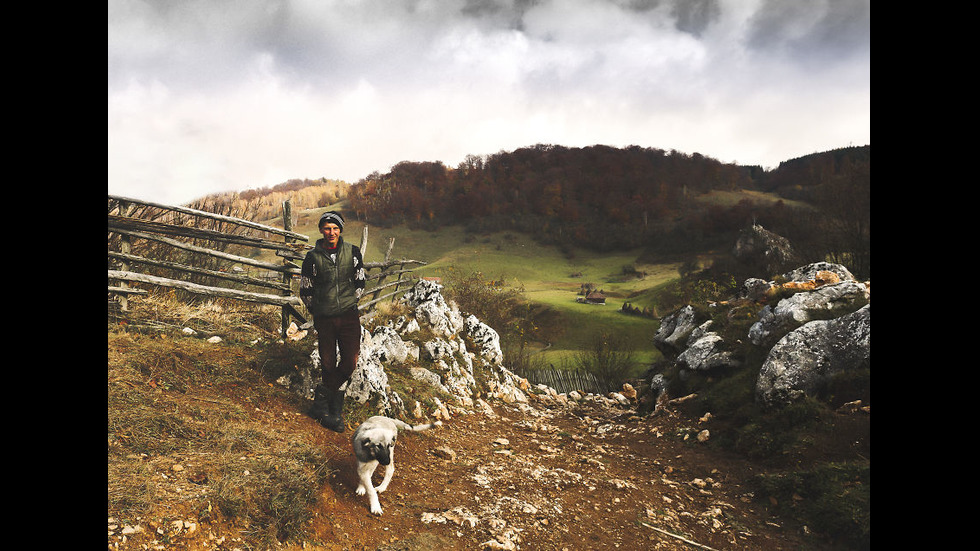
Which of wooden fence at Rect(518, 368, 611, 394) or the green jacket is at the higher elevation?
the green jacket

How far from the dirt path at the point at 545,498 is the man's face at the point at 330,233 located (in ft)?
7.41

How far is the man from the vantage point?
4531 millimetres

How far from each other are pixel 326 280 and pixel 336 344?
85cm

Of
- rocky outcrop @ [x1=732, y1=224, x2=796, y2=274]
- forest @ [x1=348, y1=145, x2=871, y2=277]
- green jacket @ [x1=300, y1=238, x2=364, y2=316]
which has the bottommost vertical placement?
green jacket @ [x1=300, y1=238, x2=364, y2=316]

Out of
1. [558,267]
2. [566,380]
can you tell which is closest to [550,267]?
[558,267]

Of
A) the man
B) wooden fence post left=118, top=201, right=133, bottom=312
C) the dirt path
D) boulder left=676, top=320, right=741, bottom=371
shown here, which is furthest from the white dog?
boulder left=676, top=320, right=741, bottom=371

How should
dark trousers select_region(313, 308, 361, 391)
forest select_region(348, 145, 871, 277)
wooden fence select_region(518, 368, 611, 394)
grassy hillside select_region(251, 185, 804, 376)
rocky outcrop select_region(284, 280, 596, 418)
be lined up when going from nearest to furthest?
dark trousers select_region(313, 308, 361, 391), rocky outcrop select_region(284, 280, 596, 418), wooden fence select_region(518, 368, 611, 394), grassy hillside select_region(251, 185, 804, 376), forest select_region(348, 145, 871, 277)

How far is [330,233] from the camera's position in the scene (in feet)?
14.9

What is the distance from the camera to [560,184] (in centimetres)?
7331

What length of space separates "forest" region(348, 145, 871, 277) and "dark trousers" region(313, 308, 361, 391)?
53.2m

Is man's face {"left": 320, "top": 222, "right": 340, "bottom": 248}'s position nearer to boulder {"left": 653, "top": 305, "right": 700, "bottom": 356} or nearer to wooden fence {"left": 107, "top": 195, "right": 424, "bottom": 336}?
wooden fence {"left": 107, "top": 195, "right": 424, "bottom": 336}

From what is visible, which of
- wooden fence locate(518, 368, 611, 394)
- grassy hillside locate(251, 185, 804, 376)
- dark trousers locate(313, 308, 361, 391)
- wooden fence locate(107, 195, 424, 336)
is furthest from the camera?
grassy hillside locate(251, 185, 804, 376)

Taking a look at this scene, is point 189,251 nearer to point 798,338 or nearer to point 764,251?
point 798,338
